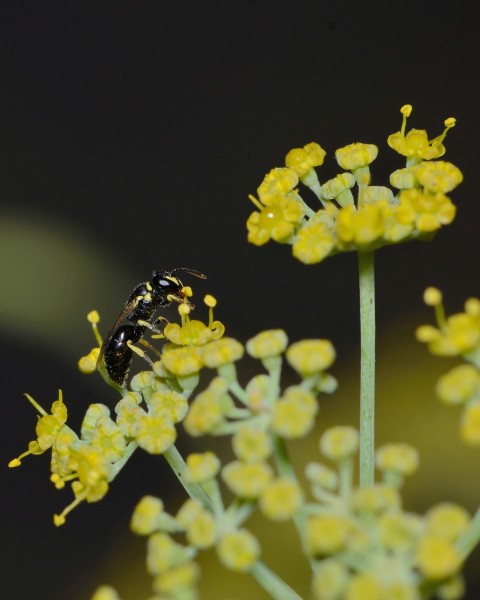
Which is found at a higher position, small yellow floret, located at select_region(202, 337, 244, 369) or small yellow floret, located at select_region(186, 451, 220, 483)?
small yellow floret, located at select_region(202, 337, 244, 369)

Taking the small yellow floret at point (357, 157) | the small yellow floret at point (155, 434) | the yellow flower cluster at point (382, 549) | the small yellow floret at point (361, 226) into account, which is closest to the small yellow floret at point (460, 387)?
the yellow flower cluster at point (382, 549)

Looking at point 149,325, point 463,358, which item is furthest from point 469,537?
point 149,325

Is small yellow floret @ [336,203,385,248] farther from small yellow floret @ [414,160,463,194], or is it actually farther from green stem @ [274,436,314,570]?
green stem @ [274,436,314,570]

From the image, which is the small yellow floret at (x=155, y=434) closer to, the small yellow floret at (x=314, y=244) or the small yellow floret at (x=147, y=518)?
the small yellow floret at (x=147, y=518)

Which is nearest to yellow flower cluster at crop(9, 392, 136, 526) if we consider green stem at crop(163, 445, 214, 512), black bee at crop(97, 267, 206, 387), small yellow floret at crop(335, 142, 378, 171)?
green stem at crop(163, 445, 214, 512)

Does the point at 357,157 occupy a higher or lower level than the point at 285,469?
higher

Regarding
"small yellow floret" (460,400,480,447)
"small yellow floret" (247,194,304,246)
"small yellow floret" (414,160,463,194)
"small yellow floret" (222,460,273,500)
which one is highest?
"small yellow floret" (414,160,463,194)

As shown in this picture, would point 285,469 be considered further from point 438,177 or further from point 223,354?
point 438,177
